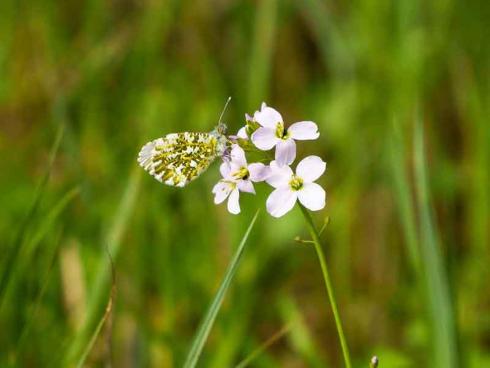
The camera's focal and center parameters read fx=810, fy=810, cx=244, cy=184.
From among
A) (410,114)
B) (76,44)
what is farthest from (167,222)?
(76,44)

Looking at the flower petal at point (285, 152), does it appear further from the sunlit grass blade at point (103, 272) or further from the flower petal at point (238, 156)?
the sunlit grass blade at point (103, 272)

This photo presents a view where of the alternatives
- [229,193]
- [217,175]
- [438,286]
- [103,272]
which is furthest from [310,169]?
[217,175]

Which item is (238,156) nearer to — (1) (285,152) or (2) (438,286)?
(1) (285,152)

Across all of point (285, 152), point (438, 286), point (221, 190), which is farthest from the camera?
point (438, 286)

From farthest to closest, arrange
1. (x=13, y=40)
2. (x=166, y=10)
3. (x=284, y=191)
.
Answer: (x=13, y=40), (x=166, y=10), (x=284, y=191)

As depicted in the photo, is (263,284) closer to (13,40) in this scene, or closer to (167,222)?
(167,222)

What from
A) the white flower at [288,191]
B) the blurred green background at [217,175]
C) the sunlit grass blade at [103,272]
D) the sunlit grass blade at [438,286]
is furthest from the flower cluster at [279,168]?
the sunlit grass blade at [103,272]

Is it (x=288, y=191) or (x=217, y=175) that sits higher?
(x=217, y=175)
